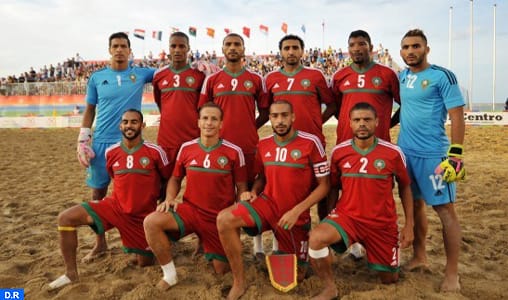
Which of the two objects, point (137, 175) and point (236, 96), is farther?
point (236, 96)

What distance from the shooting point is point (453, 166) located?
3.51m

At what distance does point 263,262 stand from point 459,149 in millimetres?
2272

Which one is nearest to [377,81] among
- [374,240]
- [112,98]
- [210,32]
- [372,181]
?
[372,181]

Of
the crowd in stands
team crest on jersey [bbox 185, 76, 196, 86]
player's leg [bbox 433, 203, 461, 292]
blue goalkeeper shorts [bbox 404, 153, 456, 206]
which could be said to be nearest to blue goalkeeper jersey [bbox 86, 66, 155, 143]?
team crest on jersey [bbox 185, 76, 196, 86]

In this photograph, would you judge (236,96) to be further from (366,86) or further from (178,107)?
(366,86)

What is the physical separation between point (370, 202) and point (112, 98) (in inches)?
122

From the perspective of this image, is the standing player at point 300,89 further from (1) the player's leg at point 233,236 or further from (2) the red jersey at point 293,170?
(1) the player's leg at point 233,236

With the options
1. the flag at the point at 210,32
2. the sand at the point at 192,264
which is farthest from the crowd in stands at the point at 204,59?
the sand at the point at 192,264

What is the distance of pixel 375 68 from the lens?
4.28 m

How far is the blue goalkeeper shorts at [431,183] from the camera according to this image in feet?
12.3

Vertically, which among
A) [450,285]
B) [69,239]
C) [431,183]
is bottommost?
[450,285]

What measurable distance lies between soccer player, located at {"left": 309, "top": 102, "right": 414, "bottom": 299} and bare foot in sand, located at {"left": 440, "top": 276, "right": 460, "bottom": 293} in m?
0.42

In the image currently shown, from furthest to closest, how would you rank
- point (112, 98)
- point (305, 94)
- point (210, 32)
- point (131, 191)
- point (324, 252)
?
point (210, 32) → point (112, 98) → point (305, 94) → point (131, 191) → point (324, 252)

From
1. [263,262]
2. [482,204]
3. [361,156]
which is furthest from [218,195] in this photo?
[482,204]
